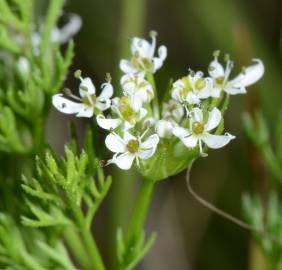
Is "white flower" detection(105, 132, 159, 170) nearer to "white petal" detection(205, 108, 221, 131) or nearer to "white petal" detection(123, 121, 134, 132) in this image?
"white petal" detection(123, 121, 134, 132)

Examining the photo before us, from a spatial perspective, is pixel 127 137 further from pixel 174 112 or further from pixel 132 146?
pixel 174 112

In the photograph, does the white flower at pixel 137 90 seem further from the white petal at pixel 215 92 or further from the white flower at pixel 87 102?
Answer: the white petal at pixel 215 92

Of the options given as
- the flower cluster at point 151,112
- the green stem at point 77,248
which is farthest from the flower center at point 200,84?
the green stem at point 77,248

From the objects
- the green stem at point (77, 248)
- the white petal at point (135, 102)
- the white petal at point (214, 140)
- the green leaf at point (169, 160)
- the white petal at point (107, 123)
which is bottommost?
the green stem at point (77, 248)

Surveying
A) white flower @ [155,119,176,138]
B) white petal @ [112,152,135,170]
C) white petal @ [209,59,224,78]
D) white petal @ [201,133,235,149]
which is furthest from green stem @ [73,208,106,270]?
white petal @ [209,59,224,78]

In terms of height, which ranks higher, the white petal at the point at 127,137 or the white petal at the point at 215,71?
the white petal at the point at 215,71

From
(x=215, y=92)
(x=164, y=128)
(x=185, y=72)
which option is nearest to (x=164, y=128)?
(x=164, y=128)
